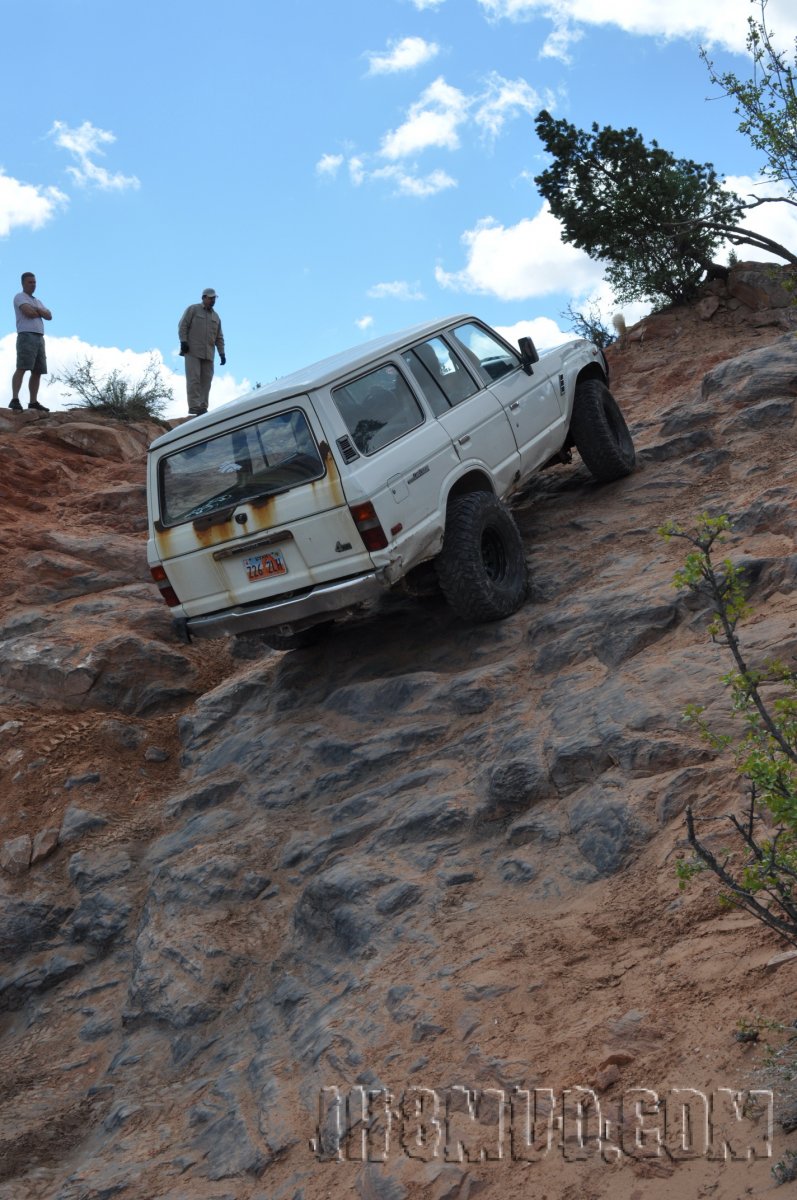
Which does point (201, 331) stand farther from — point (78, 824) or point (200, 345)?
point (78, 824)

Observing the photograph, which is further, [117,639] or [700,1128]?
[117,639]

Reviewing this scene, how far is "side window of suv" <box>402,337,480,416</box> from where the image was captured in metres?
7.50

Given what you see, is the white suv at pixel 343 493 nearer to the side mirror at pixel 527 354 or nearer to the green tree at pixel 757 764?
the side mirror at pixel 527 354

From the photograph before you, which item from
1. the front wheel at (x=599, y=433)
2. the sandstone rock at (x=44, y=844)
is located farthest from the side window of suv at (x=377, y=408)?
the sandstone rock at (x=44, y=844)

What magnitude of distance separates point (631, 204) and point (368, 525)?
9132mm

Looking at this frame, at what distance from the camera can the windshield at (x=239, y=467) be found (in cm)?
685

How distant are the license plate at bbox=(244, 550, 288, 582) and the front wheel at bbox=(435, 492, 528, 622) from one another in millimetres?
1008

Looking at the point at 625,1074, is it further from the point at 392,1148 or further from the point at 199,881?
the point at 199,881

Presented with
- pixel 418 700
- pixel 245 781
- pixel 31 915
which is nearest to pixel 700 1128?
pixel 418 700

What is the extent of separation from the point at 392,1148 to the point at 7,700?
6185 millimetres

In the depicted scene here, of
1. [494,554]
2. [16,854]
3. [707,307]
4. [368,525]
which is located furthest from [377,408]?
[707,307]

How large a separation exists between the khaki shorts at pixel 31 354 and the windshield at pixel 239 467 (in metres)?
8.27

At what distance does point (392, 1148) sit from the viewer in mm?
3877

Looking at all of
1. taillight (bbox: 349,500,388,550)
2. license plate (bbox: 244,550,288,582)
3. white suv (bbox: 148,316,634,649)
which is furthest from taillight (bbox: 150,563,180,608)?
taillight (bbox: 349,500,388,550)
